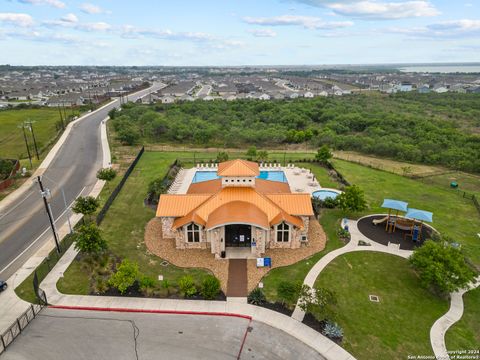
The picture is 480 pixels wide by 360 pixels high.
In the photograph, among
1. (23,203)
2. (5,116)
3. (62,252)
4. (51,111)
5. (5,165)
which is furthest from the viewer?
(51,111)

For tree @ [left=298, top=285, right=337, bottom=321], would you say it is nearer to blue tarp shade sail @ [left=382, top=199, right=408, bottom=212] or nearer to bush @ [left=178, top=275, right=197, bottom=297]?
bush @ [left=178, top=275, right=197, bottom=297]

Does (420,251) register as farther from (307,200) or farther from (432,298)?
(307,200)

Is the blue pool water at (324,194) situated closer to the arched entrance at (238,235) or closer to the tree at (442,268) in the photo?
the arched entrance at (238,235)

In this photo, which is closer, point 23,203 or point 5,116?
point 23,203

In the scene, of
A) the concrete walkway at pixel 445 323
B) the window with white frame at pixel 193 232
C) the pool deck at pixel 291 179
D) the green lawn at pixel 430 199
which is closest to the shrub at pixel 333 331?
the concrete walkway at pixel 445 323

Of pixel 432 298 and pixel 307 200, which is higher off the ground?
pixel 307 200

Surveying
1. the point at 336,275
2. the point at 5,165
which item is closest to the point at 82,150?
the point at 5,165
